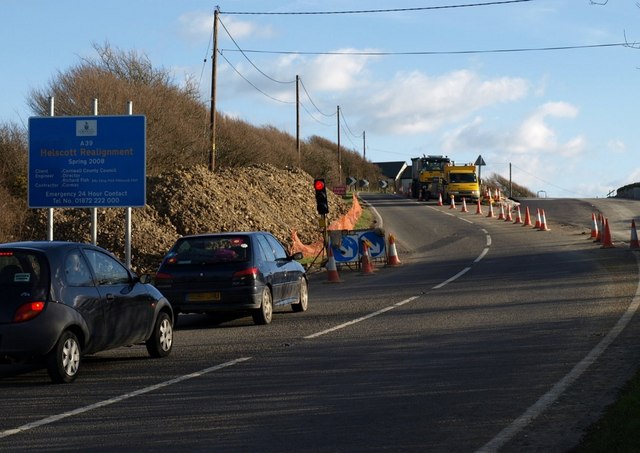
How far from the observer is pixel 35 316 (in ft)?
34.6

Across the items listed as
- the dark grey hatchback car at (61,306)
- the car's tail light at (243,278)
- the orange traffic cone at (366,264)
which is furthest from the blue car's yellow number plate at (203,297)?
the orange traffic cone at (366,264)

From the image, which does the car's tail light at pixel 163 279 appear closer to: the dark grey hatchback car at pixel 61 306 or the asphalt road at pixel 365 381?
the asphalt road at pixel 365 381

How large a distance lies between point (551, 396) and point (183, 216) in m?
27.0

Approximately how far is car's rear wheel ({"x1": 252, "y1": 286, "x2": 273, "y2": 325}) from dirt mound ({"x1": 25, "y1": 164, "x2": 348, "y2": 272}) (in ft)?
48.3

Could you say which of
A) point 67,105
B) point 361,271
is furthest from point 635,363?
point 67,105

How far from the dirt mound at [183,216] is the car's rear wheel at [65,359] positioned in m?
20.1

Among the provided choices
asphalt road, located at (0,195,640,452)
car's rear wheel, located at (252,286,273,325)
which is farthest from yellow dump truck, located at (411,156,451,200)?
car's rear wheel, located at (252,286,273,325)

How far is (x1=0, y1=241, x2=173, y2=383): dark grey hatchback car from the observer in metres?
10.5

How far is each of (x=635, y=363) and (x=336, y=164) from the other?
9341 cm

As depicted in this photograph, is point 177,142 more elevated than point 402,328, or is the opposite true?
point 177,142

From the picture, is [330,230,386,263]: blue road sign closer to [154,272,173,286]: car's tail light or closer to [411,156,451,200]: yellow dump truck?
[154,272,173,286]: car's tail light

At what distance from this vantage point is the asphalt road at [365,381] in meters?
7.94

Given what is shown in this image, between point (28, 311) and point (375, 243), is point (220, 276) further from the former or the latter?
point (375, 243)

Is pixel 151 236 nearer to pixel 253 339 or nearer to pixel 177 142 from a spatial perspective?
pixel 177 142
